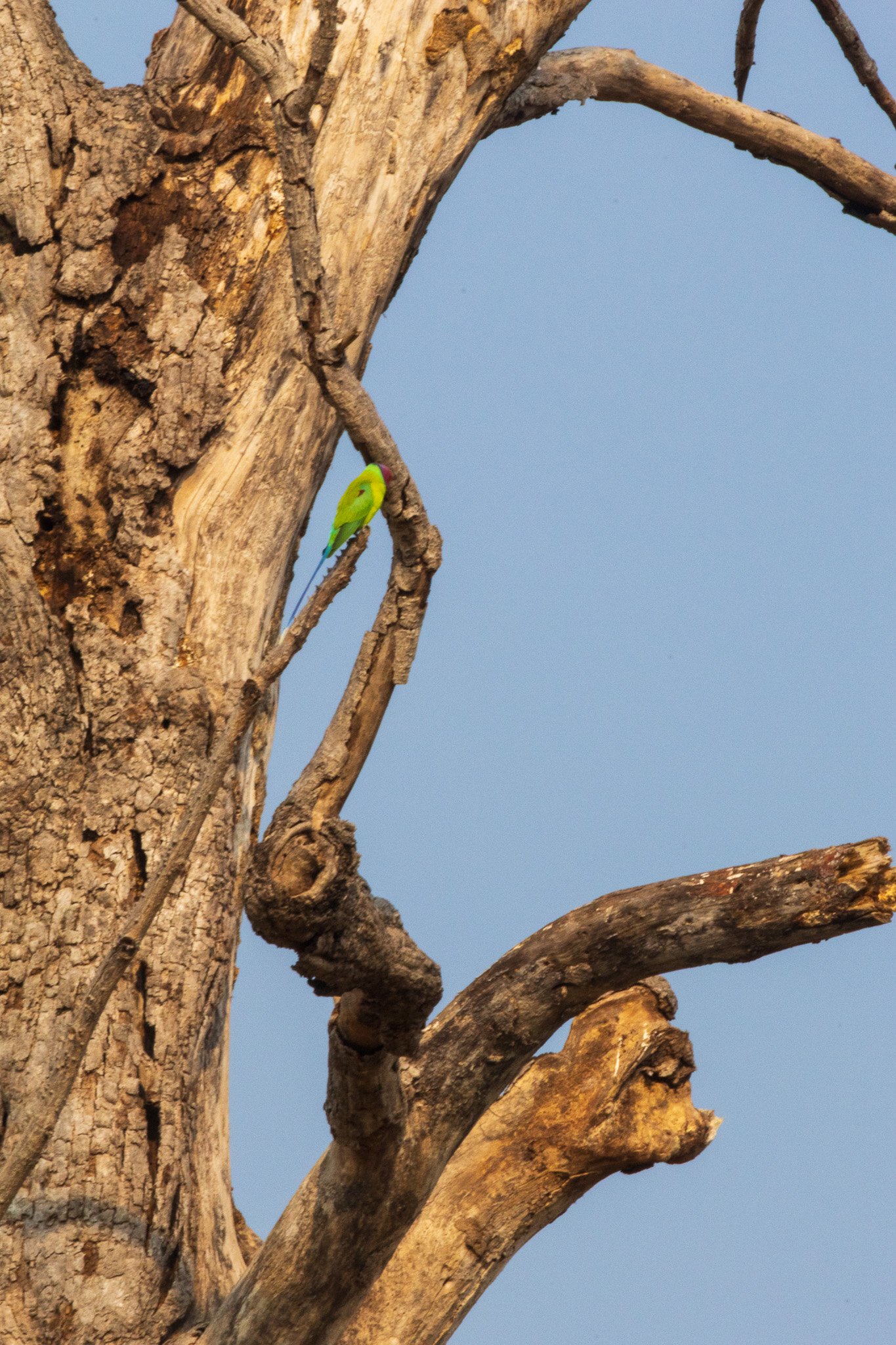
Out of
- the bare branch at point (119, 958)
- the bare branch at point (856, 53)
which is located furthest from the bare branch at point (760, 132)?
the bare branch at point (119, 958)

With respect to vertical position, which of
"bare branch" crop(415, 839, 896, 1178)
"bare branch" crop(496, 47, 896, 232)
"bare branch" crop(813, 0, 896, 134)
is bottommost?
"bare branch" crop(415, 839, 896, 1178)

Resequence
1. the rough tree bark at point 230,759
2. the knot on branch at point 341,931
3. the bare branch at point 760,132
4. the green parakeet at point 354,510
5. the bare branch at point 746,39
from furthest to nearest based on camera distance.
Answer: the bare branch at point 746,39 < the bare branch at point 760,132 < the green parakeet at point 354,510 < the rough tree bark at point 230,759 < the knot on branch at point 341,931

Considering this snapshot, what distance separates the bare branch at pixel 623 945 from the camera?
2.13 m

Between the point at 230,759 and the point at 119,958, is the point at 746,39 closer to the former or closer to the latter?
the point at 230,759

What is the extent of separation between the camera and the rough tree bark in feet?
6.73

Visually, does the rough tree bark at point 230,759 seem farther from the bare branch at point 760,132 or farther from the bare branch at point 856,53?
the bare branch at point 856,53

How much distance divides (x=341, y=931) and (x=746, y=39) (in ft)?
13.4

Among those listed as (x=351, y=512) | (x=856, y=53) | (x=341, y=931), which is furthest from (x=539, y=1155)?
(x=856, y=53)

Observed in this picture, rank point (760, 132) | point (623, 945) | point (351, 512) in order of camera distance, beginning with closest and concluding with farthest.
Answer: point (623, 945) → point (351, 512) → point (760, 132)

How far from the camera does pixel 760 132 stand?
441cm

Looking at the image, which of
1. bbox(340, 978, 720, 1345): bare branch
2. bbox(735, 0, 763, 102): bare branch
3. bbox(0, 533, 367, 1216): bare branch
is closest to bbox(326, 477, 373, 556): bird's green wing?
bbox(0, 533, 367, 1216): bare branch

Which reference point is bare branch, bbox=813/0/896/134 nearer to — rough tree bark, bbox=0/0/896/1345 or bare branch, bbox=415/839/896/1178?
rough tree bark, bbox=0/0/896/1345

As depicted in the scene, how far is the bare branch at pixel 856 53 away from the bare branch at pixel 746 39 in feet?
0.98

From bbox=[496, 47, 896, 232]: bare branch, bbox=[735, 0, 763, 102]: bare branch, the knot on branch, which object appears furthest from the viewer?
bbox=[735, 0, 763, 102]: bare branch
